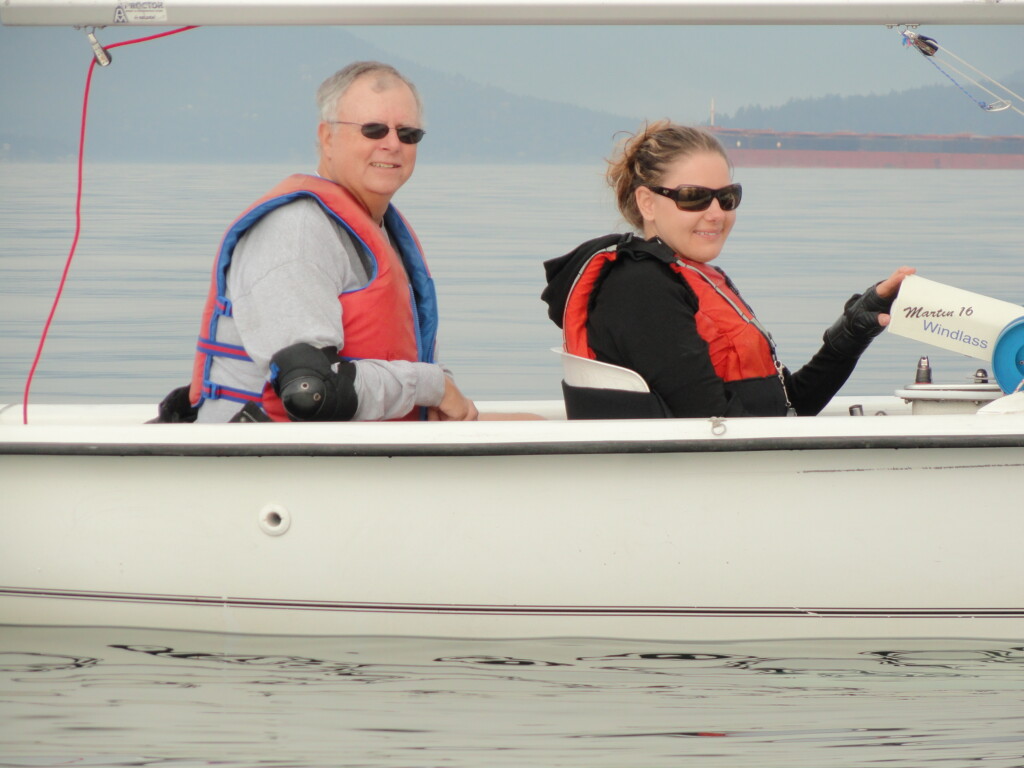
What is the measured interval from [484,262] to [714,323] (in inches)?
405

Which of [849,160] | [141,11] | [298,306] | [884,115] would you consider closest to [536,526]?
[298,306]

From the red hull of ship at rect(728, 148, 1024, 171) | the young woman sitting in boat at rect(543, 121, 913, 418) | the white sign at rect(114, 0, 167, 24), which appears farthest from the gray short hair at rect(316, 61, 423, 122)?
the red hull of ship at rect(728, 148, 1024, 171)

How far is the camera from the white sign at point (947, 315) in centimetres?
335

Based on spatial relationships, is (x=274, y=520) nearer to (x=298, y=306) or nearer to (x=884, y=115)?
(x=298, y=306)

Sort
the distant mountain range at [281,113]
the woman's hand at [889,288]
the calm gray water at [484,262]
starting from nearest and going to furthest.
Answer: the woman's hand at [889,288]
the calm gray water at [484,262]
the distant mountain range at [281,113]

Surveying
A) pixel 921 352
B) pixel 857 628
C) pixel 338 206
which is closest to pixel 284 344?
pixel 338 206

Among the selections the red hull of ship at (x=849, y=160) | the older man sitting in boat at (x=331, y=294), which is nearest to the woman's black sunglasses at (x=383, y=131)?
the older man sitting in boat at (x=331, y=294)

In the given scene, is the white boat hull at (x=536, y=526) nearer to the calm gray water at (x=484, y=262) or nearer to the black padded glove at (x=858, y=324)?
the black padded glove at (x=858, y=324)

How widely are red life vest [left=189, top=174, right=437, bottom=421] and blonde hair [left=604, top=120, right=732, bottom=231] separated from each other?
1.83 ft

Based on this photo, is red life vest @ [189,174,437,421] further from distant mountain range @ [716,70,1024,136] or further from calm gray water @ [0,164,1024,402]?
distant mountain range @ [716,70,1024,136]

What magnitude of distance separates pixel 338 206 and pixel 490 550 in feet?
2.76

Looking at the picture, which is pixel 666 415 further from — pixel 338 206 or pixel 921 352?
pixel 921 352

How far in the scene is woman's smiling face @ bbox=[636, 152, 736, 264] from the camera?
3295 mm

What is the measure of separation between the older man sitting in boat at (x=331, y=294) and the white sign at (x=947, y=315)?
1.05m
